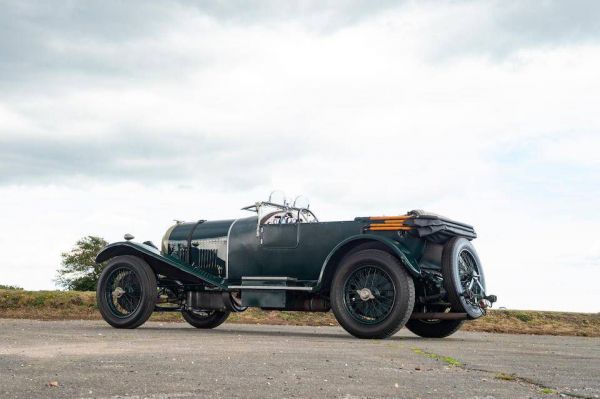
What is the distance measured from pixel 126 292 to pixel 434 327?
5.07 meters

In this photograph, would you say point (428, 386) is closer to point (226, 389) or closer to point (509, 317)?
point (226, 389)

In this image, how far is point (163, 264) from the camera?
1240 cm

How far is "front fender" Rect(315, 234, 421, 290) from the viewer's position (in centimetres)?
1002

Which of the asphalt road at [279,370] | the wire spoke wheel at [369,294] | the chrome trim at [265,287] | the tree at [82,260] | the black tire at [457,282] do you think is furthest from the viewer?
the tree at [82,260]

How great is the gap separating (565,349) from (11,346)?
6.37 m

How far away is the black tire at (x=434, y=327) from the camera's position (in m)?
11.6

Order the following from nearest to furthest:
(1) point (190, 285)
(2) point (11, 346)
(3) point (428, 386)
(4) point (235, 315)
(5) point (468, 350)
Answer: (3) point (428, 386) → (2) point (11, 346) → (5) point (468, 350) → (1) point (190, 285) → (4) point (235, 315)

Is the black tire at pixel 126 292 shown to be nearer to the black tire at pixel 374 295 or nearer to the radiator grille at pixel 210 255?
the radiator grille at pixel 210 255

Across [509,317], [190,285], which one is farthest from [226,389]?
[509,317]

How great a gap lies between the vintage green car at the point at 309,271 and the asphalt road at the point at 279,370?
1879 mm

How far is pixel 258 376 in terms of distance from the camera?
16.6 feet

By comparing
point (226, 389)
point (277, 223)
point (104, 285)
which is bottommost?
point (226, 389)

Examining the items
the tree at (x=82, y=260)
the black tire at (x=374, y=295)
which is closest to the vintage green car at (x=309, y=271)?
the black tire at (x=374, y=295)

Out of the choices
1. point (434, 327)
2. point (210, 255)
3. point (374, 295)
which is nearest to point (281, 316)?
point (210, 255)
